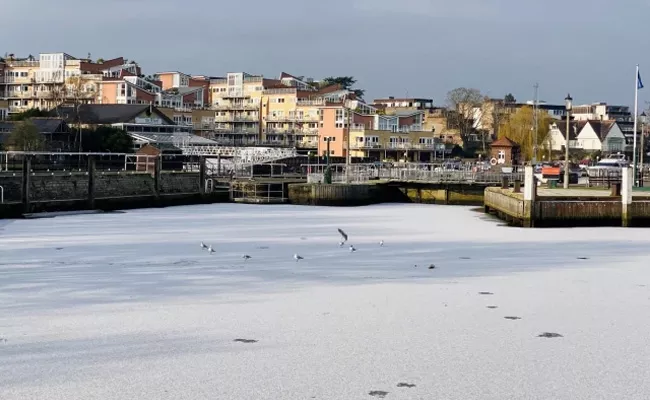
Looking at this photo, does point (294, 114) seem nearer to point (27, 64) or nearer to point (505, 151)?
point (27, 64)

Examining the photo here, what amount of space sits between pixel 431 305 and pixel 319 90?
104 metres

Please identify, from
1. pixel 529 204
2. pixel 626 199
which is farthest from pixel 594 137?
pixel 529 204

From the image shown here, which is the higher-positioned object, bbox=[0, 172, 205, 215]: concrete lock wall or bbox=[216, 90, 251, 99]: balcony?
bbox=[216, 90, 251, 99]: balcony

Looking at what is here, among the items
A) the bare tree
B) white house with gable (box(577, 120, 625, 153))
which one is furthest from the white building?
the bare tree

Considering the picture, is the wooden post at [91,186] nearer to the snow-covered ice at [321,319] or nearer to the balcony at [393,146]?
the snow-covered ice at [321,319]

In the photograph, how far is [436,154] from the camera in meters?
106

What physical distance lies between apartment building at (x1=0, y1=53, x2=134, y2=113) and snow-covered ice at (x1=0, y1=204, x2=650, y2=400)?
8359 cm

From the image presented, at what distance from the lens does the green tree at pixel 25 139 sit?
63.8m

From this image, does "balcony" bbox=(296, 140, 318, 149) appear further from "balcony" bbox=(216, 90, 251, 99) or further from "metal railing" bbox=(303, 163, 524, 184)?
"metal railing" bbox=(303, 163, 524, 184)

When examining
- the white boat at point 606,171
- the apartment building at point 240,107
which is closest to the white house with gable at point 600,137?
the apartment building at point 240,107

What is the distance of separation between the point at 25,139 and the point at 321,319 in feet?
185

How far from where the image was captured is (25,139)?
6397cm

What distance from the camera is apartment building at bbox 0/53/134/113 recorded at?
336ft

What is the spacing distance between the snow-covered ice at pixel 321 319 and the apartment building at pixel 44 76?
3291 inches
